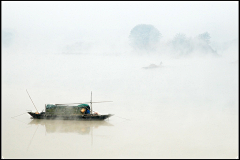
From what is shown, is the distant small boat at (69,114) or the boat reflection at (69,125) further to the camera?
the distant small boat at (69,114)

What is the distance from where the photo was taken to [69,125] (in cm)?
788

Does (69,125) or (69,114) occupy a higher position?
(69,114)

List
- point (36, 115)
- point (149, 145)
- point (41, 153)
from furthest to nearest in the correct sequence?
1. point (36, 115)
2. point (149, 145)
3. point (41, 153)

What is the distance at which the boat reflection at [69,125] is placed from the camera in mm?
7402

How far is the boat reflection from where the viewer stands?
740 centimetres

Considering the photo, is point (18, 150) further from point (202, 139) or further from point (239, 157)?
point (239, 157)

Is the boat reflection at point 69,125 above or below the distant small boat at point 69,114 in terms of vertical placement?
below

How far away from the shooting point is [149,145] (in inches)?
250

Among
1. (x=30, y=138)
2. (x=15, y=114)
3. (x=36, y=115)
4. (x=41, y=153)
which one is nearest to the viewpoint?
(x=41, y=153)

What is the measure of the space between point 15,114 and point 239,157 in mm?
6916

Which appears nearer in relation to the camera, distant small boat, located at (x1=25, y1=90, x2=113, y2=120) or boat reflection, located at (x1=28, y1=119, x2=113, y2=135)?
boat reflection, located at (x1=28, y1=119, x2=113, y2=135)

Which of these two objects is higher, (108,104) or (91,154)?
(108,104)

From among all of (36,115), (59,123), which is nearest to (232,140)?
(59,123)

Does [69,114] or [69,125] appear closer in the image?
[69,125]
